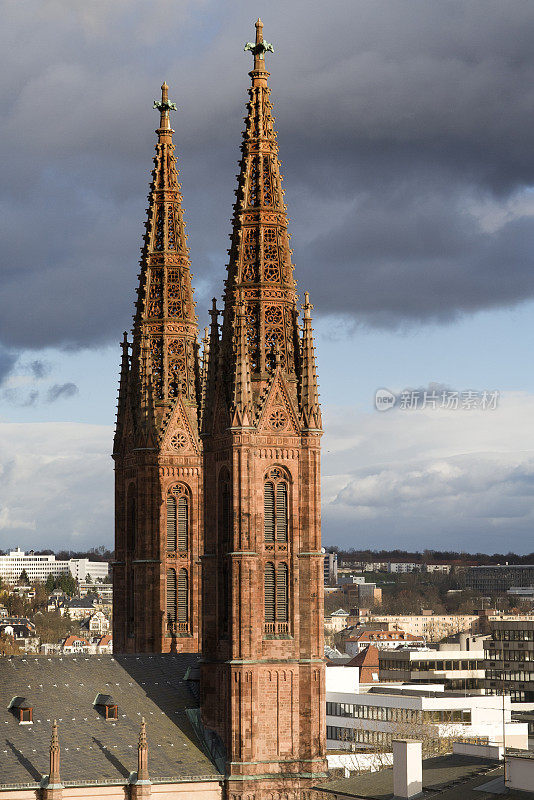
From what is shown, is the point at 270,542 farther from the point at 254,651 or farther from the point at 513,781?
the point at 513,781

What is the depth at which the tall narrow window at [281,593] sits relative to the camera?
4139 inches

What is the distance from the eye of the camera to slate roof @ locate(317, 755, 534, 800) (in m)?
86.0

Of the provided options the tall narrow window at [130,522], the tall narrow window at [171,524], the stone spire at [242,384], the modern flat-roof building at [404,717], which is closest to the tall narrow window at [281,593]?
the stone spire at [242,384]

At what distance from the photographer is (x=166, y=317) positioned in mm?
126938

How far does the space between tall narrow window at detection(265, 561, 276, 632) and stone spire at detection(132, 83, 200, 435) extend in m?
23.8

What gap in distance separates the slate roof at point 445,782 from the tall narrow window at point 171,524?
1129 inches

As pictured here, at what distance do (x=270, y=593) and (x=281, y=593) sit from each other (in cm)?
73

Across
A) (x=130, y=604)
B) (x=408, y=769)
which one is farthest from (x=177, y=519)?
(x=408, y=769)

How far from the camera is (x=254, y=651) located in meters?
103

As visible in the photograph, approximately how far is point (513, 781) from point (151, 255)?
5762 centimetres

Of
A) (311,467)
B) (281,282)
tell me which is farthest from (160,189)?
(311,467)

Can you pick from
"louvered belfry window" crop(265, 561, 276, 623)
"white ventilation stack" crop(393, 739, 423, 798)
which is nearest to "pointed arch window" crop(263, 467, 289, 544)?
"louvered belfry window" crop(265, 561, 276, 623)

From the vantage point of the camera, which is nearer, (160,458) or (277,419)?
(277,419)

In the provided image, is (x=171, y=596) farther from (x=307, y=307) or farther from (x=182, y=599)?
(x=307, y=307)
